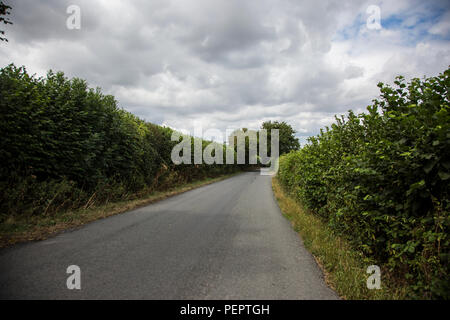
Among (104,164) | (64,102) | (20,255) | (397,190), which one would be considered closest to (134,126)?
(104,164)

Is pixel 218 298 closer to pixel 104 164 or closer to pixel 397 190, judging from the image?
pixel 397 190

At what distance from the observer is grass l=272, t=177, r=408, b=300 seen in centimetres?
287

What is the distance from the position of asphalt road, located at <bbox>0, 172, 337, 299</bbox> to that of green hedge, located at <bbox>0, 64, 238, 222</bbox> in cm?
208

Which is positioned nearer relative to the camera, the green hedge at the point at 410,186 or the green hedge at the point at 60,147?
the green hedge at the point at 410,186

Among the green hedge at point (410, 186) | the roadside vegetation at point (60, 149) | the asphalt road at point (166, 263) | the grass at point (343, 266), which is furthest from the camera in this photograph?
the roadside vegetation at point (60, 149)

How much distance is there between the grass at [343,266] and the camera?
9.41ft

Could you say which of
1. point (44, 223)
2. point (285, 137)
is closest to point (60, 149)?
point (44, 223)

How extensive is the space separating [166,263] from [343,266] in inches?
111

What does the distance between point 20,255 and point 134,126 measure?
323 inches

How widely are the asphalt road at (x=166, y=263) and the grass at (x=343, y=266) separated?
7.1 inches

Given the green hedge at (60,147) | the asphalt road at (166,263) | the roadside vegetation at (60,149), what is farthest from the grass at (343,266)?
the green hedge at (60,147)

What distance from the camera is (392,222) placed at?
3.05 m

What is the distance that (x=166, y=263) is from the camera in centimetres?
386

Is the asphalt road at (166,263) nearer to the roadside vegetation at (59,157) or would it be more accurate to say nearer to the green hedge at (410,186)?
the green hedge at (410,186)
